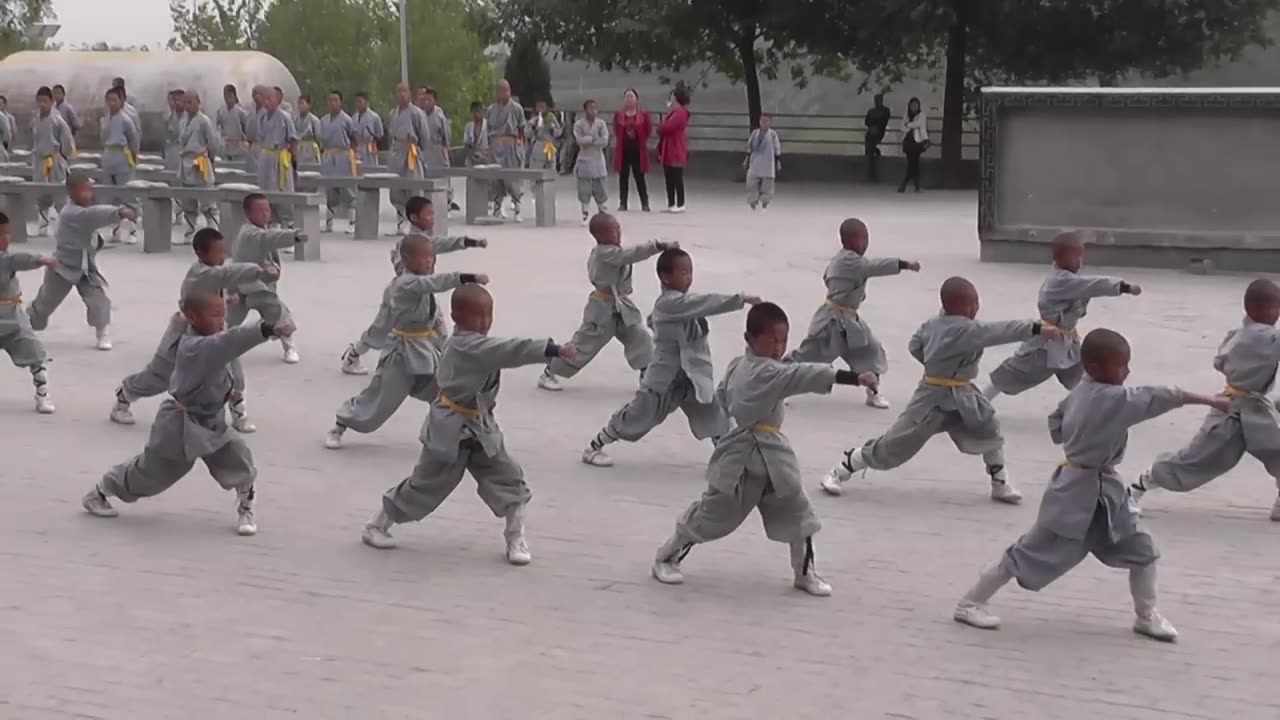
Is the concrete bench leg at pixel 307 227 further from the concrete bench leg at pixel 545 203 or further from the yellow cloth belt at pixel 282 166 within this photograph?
the concrete bench leg at pixel 545 203

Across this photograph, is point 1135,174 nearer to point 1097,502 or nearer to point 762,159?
point 762,159

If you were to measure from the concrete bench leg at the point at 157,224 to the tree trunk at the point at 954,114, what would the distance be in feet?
46.3

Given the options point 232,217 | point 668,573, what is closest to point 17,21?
point 232,217

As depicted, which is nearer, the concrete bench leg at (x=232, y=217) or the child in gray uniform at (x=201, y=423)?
the child in gray uniform at (x=201, y=423)

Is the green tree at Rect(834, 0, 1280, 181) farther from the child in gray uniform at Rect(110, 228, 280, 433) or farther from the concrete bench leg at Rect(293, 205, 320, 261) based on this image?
the child in gray uniform at Rect(110, 228, 280, 433)

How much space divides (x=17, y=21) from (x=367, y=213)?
31292 mm

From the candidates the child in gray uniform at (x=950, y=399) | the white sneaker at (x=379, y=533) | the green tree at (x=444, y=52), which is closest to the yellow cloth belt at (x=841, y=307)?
the child in gray uniform at (x=950, y=399)

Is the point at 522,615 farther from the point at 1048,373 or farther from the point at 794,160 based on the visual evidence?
the point at 794,160

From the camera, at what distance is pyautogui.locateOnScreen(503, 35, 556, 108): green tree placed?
33688mm

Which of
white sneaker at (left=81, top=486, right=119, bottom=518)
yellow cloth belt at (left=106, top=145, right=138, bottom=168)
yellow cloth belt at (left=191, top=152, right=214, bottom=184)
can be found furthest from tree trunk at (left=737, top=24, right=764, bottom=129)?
white sneaker at (left=81, top=486, right=119, bottom=518)

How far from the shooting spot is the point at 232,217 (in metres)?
18.0

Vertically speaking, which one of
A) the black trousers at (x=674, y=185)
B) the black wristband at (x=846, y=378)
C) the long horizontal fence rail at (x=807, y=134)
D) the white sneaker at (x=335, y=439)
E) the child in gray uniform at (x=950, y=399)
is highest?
the long horizontal fence rail at (x=807, y=134)

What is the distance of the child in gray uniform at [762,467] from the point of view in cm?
671

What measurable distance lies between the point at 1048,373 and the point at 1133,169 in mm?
7651
